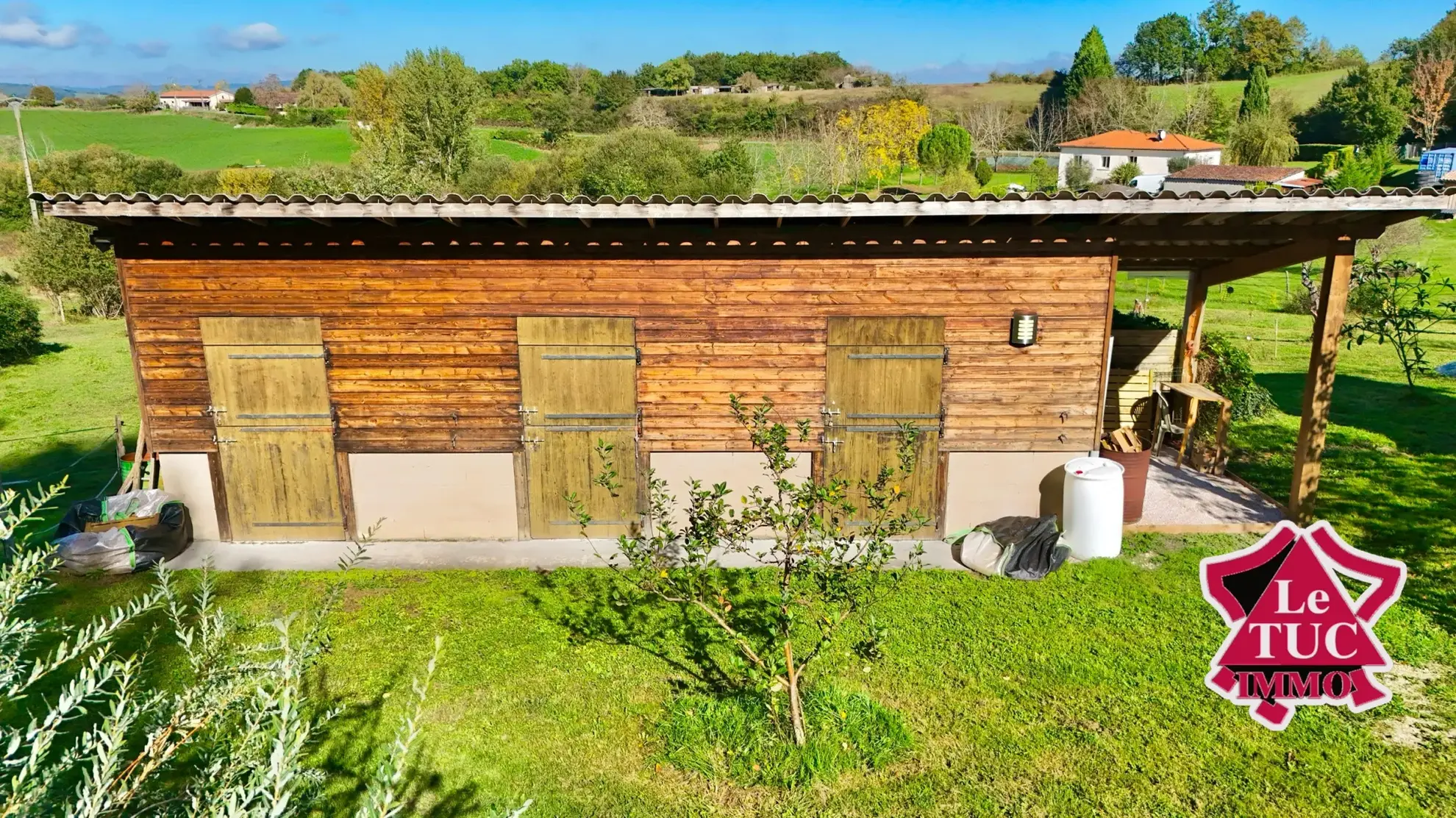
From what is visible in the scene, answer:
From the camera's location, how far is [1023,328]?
23.5ft

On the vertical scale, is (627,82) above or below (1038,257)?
above

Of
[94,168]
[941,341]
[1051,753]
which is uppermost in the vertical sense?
[94,168]

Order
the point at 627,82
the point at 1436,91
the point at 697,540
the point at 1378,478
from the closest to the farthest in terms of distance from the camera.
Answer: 1. the point at 697,540
2. the point at 1378,478
3. the point at 1436,91
4. the point at 627,82

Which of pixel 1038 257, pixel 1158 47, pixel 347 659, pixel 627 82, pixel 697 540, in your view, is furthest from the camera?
pixel 1158 47

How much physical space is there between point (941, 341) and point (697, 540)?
3538mm

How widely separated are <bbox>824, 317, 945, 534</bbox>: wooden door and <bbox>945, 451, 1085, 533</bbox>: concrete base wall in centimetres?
17

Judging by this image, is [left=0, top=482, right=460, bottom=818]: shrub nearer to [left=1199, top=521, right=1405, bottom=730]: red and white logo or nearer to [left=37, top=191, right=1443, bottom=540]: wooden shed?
[left=1199, top=521, right=1405, bottom=730]: red and white logo

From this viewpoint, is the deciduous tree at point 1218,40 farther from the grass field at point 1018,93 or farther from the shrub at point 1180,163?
the shrub at point 1180,163

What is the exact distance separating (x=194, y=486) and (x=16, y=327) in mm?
13310

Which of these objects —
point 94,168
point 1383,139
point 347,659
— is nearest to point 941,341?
point 347,659

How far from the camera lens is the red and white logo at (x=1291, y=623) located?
396cm

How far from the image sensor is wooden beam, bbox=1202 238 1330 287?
23.4 feet

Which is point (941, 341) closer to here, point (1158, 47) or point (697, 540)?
point (697, 540)

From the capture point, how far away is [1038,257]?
7.09 metres
